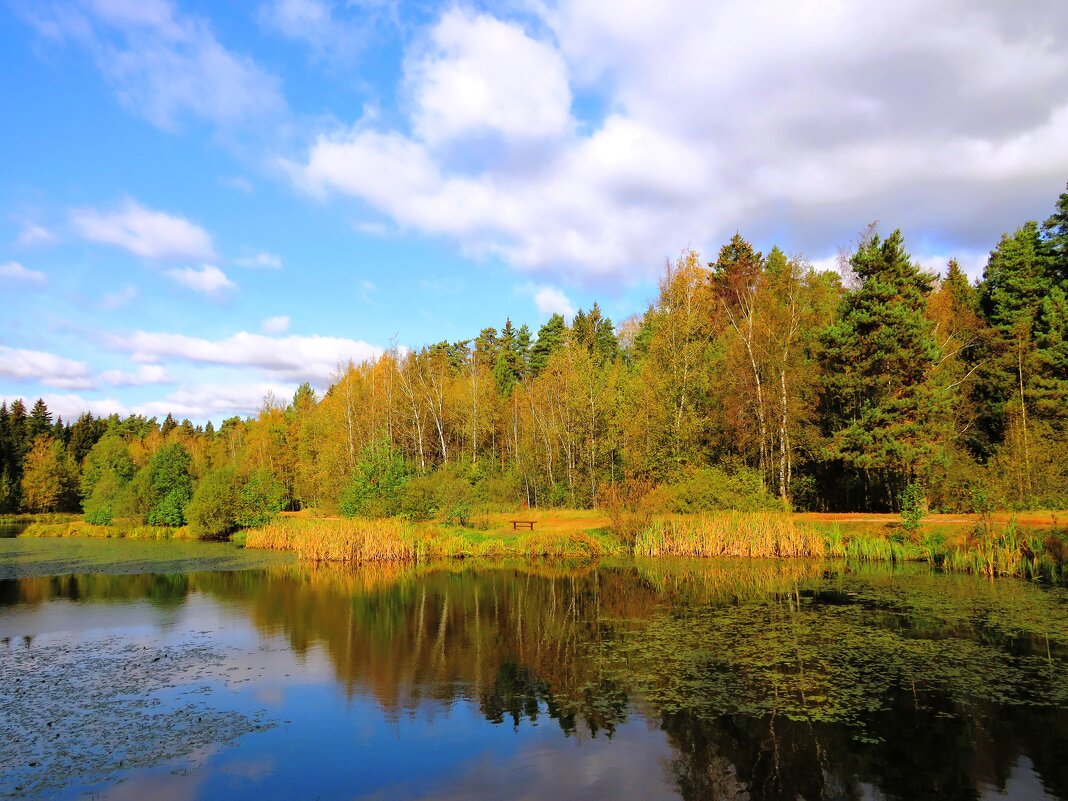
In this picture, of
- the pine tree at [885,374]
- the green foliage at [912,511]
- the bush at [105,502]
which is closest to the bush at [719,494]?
the pine tree at [885,374]

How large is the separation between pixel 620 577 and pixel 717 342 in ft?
75.5

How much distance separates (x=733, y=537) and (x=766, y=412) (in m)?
10.8

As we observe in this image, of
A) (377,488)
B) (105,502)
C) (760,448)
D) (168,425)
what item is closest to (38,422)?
(168,425)

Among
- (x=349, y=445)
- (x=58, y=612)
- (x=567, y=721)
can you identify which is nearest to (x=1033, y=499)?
(x=567, y=721)

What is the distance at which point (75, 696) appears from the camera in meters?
11.2

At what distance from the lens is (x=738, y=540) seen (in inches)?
1044

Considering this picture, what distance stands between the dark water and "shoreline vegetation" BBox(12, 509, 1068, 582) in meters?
2.76

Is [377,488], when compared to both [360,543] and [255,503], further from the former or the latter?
[255,503]

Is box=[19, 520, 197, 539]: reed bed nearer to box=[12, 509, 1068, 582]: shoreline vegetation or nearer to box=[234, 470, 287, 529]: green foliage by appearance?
box=[234, 470, 287, 529]: green foliage

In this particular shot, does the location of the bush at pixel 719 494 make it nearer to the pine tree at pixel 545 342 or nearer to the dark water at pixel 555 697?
the dark water at pixel 555 697

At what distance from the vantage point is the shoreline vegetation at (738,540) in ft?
70.5

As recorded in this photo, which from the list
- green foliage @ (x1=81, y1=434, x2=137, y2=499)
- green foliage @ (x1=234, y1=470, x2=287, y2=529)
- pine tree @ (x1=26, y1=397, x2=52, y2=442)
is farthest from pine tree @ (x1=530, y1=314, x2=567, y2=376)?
pine tree @ (x1=26, y1=397, x2=52, y2=442)

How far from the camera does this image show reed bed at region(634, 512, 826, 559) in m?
26.1

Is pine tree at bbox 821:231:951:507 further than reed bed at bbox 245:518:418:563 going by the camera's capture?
No
